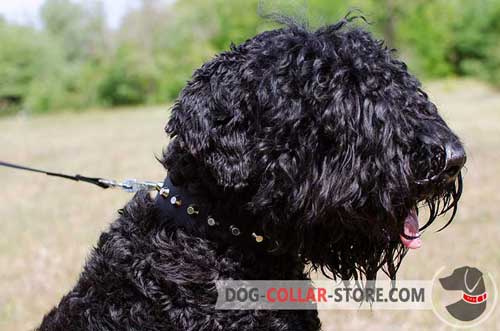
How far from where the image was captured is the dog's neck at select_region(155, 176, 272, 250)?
98.2 inches

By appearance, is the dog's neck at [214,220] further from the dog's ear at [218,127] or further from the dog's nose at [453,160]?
the dog's nose at [453,160]

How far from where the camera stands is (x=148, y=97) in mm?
48562

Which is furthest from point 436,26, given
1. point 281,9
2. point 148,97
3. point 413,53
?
point 281,9

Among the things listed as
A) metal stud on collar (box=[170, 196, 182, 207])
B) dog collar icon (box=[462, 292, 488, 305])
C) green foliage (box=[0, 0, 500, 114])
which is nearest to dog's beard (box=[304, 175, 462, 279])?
metal stud on collar (box=[170, 196, 182, 207])

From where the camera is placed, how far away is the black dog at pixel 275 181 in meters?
2.38

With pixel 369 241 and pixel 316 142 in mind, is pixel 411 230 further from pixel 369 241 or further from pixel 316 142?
pixel 316 142

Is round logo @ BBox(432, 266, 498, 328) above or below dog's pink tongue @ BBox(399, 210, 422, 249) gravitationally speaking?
above

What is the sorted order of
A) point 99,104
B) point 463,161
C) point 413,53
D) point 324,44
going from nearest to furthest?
point 463,161
point 324,44
point 99,104
point 413,53

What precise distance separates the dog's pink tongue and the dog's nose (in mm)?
230

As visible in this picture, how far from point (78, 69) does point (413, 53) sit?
28017 mm

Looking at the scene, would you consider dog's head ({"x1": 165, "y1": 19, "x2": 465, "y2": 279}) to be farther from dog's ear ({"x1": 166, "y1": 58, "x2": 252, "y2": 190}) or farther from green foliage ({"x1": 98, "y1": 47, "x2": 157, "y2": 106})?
green foliage ({"x1": 98, "y1": 47, "x2": 157, "y2": 106})

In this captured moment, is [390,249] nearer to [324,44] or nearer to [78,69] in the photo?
[324,44]

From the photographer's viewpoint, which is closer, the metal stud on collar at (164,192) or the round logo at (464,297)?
the metal stud on collar at (164,192)

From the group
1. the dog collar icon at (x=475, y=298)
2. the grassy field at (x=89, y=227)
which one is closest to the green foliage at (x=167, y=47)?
the grassy field at (x=89, y=227)
